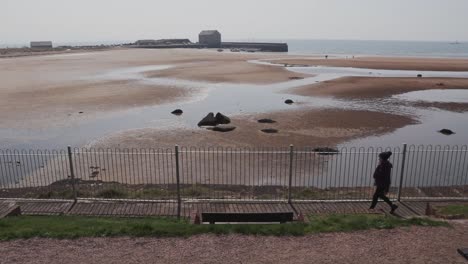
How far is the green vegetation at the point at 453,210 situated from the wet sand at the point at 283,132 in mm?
10773

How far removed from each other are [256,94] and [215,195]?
27.4 meters

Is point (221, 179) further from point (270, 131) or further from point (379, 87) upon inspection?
point (379, 87)

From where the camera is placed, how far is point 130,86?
147 feet

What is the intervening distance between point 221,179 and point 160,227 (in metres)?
7.14

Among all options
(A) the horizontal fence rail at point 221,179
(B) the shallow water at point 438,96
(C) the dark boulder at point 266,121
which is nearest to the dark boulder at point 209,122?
(C) the dark boulder at point 266,121

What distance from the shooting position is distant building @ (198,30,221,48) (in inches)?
6649

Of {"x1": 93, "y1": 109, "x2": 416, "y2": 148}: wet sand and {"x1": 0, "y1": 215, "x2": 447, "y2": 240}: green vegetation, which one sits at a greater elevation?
{"x1": 0, "y1": 215, "x2": 447, "y2": 240}: green vegetation

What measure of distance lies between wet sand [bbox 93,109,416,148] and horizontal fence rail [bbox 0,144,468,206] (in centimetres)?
288

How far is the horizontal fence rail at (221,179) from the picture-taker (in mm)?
13391

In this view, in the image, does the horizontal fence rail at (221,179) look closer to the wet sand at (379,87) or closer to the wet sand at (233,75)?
the wet sand at (379,87)

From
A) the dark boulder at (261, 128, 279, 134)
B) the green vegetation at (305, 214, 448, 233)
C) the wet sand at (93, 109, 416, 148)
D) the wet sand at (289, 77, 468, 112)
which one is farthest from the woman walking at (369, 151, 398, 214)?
the wet sand at (289, 77, 468, 112)

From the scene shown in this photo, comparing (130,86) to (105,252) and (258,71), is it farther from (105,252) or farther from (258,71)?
(105,252)

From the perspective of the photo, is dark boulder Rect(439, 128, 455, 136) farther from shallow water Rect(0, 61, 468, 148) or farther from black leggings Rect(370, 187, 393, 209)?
black leggings Rect(370, 187, 393, 209)

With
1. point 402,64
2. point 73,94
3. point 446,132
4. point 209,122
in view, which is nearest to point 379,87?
point 446,132
